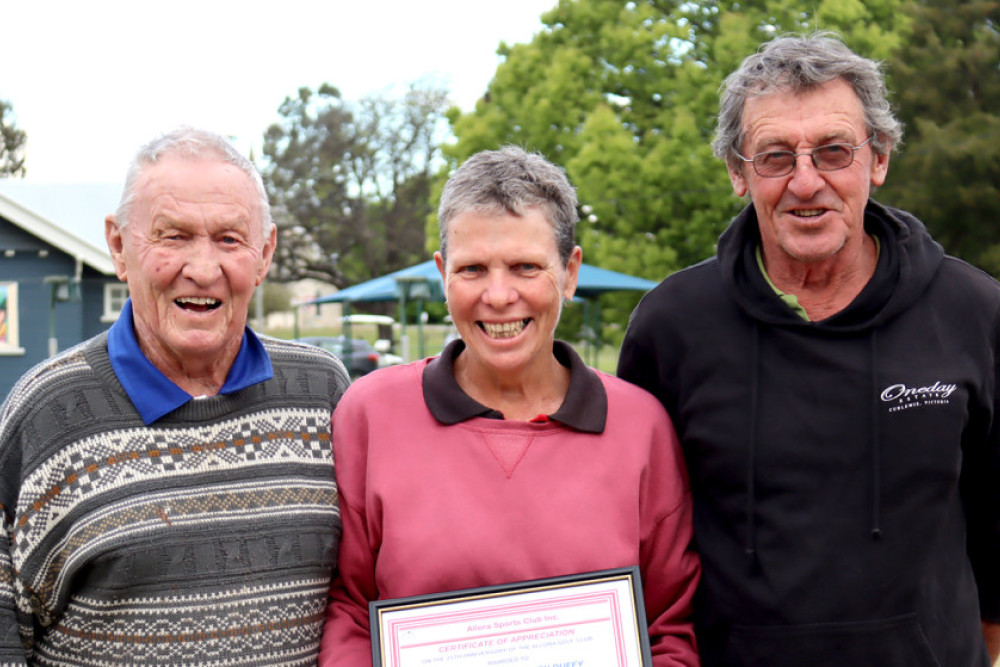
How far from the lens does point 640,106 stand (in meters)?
23.1

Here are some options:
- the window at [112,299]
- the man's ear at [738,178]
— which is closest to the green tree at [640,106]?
the window at [112,299]

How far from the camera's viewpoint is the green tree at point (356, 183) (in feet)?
148

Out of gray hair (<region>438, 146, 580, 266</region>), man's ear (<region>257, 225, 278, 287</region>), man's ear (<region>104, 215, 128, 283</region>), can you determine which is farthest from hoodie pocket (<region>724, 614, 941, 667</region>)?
man's ear (<region>104, 215, 128, 283</region>)

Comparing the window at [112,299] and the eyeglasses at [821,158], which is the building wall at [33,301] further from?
the eyeglasses at [821,158]

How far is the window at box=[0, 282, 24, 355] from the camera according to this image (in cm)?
1820

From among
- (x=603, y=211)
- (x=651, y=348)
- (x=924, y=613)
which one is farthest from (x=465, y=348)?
(x=603, y=211)

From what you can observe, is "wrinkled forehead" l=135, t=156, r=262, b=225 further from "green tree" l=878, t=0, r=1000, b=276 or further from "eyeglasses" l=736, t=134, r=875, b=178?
"green tree" l=878, t=0, r=1000, b=276

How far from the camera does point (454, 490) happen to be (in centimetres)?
261

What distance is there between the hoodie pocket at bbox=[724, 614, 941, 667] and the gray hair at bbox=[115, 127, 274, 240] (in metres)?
1.91

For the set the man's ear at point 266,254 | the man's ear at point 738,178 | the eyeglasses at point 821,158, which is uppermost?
the eyeglasses at point 821,158

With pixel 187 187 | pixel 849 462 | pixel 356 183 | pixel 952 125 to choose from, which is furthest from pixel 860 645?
pixel 356 183

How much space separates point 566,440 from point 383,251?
43.2m

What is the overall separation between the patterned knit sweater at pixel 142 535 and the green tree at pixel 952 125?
866 inches

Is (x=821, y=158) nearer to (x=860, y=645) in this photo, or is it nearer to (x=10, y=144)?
(x=860, y=645)
